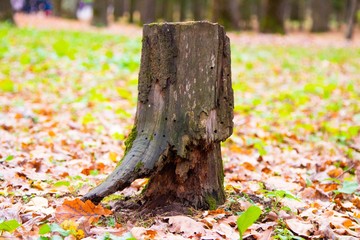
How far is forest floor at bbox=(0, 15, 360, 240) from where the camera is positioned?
2795mm

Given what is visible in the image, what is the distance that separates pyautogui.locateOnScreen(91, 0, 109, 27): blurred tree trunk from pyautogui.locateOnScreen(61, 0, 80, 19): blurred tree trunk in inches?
263

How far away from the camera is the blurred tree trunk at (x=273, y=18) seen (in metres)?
22.5

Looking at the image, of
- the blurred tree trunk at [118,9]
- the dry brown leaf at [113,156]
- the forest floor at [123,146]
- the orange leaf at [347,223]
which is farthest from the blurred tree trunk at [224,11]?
the orange leaf at [347,223]

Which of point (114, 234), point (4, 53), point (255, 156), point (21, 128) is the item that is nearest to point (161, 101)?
point (114, 234)

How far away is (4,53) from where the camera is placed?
1023 cm

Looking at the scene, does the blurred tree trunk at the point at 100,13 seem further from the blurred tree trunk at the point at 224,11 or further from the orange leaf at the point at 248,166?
the orange leaf at the point at 248,166

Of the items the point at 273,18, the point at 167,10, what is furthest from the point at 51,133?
the point at 167,10

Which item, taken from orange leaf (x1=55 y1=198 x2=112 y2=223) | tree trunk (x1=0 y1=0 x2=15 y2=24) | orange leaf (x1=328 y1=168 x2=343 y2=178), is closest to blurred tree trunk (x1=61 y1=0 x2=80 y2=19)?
tree trunk (x1=0 y1=0 x2=15 y2=24)

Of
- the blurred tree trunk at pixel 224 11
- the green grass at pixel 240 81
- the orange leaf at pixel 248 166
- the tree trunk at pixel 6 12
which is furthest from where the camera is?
the blurred tree trunk at pixel 224 11

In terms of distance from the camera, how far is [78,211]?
277 centimetres

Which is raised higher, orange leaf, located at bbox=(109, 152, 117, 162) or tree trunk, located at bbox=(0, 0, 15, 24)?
tree trunk, located at bbox=(0, 0, 15, 24)

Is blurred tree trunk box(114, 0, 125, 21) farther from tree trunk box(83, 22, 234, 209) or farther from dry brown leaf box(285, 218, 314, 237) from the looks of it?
dry brown leaf box(285, 218, 314, 237)

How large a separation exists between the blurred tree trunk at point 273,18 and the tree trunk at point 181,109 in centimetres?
2011

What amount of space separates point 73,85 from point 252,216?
6.72m
